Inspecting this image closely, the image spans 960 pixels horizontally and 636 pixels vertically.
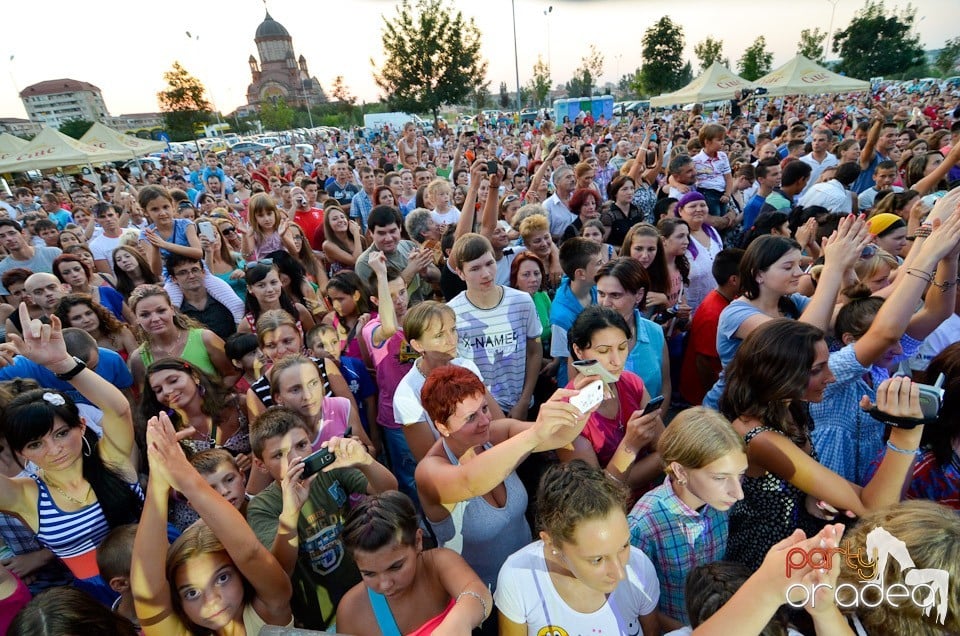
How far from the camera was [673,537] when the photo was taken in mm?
1839

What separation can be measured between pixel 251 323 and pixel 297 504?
8.35 feet

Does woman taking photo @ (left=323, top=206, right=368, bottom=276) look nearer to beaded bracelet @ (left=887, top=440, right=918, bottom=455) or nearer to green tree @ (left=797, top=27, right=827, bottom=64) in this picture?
beaded bracelet @ (left=887, top=440, right=918, bottom=455)

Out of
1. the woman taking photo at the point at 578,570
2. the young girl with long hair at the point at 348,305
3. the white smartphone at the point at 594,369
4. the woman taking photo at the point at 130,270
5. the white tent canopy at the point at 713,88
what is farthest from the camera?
the white tent canopy at the point at 713,88

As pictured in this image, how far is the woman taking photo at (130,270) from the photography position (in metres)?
4.94

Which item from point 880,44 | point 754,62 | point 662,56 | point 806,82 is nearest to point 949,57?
point 880,44

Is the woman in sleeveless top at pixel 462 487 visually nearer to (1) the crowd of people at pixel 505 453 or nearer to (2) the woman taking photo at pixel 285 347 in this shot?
(1) the crowd of people at pixel 505 453

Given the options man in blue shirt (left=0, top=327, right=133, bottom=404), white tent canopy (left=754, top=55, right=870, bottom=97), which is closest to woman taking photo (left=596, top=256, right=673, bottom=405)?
man in blue shirt (left=0, top=327, right=133, bottom=404)

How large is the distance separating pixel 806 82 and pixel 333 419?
2087 cm

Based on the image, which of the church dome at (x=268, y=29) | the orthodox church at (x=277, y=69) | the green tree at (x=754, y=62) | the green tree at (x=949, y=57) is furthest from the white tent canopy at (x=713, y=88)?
the church dome at (x=268, y=29)

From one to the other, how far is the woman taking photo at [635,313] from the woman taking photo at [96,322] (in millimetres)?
3595

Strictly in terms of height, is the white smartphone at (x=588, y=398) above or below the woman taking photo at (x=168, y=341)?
above

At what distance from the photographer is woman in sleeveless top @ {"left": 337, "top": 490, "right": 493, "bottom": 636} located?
1.61 meters

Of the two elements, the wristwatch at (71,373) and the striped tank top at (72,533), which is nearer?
the striped tank top at (72,533)

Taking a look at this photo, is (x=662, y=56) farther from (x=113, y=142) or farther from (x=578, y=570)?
(x=578, y=570)
